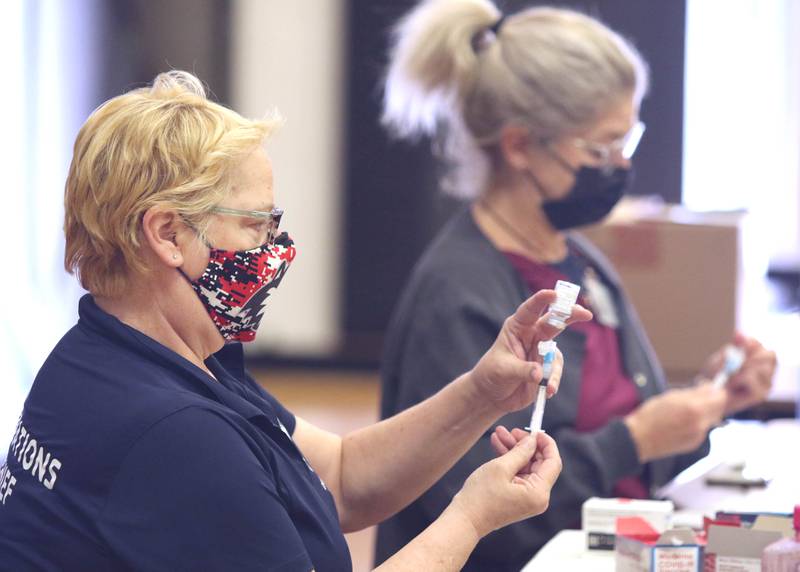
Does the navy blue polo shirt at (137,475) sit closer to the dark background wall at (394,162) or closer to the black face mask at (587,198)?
the black face mask at (587,198)

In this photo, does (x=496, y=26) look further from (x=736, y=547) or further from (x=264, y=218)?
(x=736, y=547)

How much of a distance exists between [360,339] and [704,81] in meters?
2.54

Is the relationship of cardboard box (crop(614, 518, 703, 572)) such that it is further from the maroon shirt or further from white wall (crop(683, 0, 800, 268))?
white wall (crop(683, 0, 800, 268))

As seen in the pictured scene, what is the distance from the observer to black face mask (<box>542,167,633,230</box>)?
2432mm

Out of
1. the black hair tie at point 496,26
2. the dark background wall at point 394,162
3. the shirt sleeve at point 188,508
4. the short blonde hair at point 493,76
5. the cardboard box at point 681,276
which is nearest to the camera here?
the shirt sleeve at point 188,508

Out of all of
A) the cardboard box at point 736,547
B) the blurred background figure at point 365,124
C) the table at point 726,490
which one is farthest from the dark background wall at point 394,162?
the cardboard box at point 736,547

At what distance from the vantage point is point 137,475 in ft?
4.45

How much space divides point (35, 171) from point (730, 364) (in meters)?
4.41

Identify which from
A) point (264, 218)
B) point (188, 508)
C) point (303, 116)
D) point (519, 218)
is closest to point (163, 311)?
point (264, 218)

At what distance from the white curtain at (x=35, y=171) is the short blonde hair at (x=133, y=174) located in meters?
4.22

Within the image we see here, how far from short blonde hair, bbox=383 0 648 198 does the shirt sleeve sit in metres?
1.23

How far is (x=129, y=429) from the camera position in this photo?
138cm

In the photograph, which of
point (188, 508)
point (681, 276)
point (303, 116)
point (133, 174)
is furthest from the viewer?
point (303, 116)

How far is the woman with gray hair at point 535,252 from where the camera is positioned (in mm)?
2195
